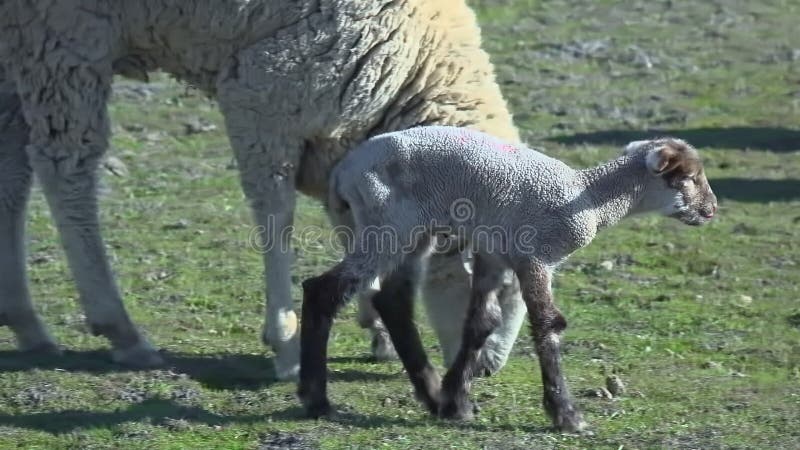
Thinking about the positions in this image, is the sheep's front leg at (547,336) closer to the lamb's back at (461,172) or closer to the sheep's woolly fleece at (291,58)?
the lamb's back at (461,172)

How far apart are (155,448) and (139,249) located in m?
5.58

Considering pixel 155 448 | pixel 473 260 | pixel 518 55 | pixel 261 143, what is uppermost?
pixel 518 55

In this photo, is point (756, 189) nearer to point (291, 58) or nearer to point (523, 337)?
point (523, 337)

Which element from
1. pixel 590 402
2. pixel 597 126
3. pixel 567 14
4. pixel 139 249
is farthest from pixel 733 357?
pixel 567 14

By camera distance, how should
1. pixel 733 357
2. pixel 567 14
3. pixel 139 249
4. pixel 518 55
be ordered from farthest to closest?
1. pixel 567 14
2. pixel 518 55
3. pixel 139 249
4. pixel 733 357

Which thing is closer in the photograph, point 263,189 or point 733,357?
point 263,189

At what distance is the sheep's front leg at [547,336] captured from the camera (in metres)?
7.40

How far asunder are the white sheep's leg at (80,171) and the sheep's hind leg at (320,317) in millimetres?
1493

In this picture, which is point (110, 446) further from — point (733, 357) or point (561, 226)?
point (733, 357)

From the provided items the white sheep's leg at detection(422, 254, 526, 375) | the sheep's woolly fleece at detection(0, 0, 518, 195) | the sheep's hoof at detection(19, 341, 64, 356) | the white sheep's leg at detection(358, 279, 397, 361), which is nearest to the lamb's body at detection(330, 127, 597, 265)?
the white sheep's leg at detection(422, 254, 526, 375)

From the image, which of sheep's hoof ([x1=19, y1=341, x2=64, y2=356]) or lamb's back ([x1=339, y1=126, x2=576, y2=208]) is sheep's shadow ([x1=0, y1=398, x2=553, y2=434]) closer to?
lamb's back ([x1=339, y1=126, x2=576, y2=208])

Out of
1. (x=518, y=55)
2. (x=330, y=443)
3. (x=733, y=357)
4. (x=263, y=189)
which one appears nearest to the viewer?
(x=330, y=443)

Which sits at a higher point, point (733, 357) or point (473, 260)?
point (473, 260)

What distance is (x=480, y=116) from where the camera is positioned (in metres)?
8.66
